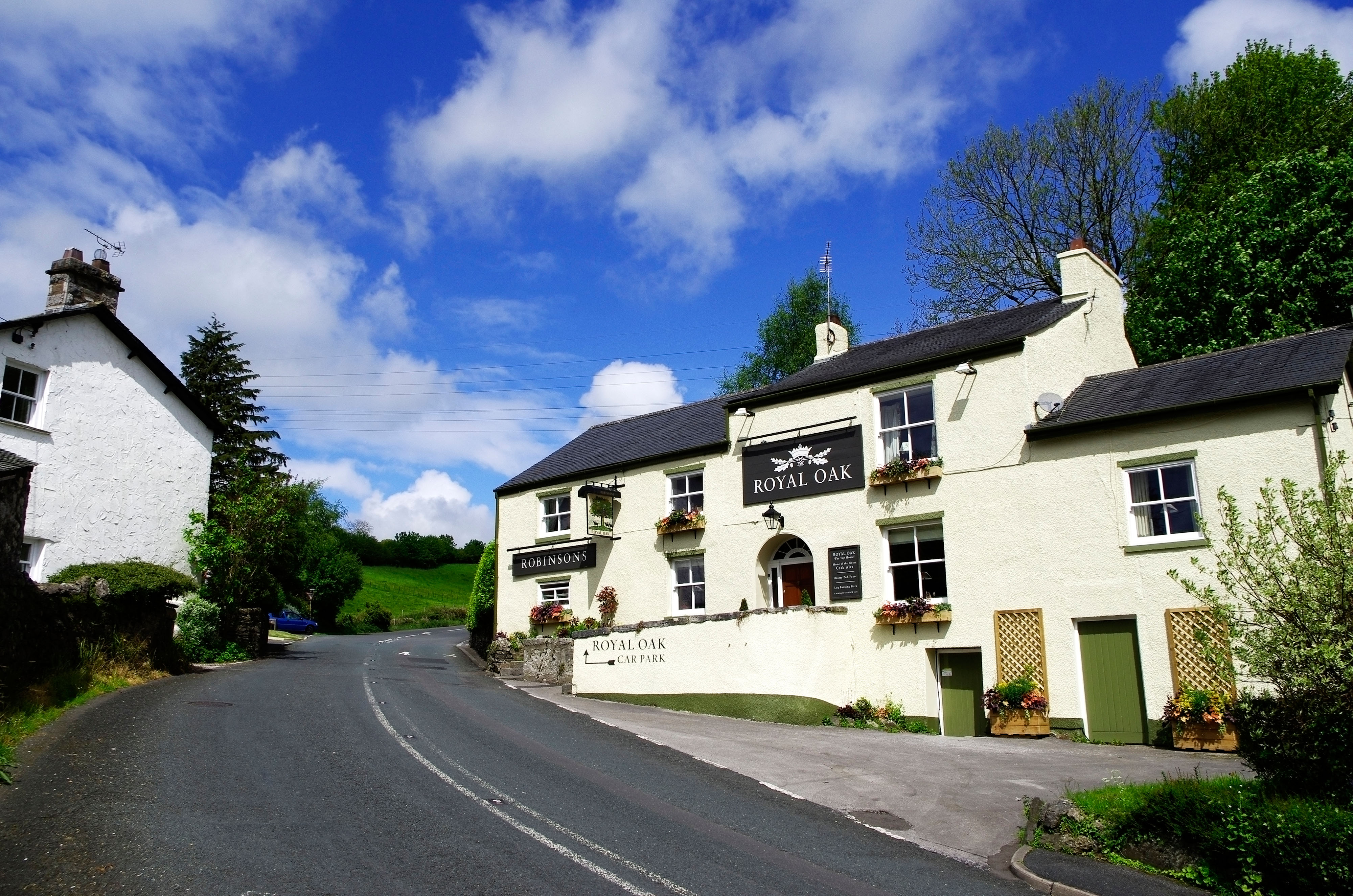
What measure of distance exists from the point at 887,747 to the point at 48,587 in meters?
14.7

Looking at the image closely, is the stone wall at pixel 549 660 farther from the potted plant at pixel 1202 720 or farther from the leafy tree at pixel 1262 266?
the leafy tree at pixel 1262 266

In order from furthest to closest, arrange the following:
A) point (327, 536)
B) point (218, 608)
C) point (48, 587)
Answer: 1. point (327, 536)
2. point (218, 608)
3. point (48, 587)

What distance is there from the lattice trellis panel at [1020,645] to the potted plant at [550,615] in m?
11.5

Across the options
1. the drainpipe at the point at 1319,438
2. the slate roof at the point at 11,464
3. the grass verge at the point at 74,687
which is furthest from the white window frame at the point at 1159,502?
the slate roof at the point at 11,464

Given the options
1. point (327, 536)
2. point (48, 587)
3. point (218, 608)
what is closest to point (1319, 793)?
point (48, 587)

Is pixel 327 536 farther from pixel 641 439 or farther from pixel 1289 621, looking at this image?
pixel 1289 621

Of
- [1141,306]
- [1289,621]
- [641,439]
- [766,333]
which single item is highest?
[766,333]

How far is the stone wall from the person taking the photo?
2452cm

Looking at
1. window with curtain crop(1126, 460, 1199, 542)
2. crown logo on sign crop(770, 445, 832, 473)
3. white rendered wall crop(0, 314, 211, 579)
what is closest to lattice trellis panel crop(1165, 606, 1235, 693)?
window with curtain crop(1126, 460, 1199, 542)

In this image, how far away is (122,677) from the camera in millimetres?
18844

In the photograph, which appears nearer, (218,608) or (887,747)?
(887,747)

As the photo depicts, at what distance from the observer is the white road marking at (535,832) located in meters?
7.69

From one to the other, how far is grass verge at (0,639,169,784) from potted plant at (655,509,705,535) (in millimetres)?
11349

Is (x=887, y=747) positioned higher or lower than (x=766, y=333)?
lower
